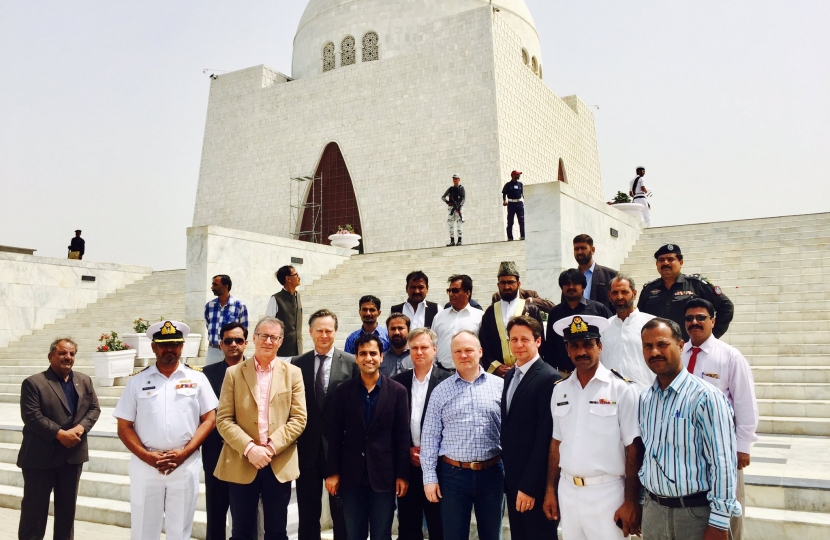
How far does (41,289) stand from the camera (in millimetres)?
12297

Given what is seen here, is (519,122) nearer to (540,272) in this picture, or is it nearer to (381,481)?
(540,272)

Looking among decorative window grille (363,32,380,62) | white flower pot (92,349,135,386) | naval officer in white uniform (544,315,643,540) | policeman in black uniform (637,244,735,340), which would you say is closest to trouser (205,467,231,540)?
naval officer in white uniform (544,315,643,540)

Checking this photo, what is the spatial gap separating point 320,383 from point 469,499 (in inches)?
44.1

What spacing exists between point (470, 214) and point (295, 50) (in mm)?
9271

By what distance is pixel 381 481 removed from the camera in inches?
134

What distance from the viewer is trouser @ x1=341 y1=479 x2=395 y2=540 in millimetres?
3451

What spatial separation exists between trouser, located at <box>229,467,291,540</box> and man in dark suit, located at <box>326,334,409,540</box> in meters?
0.30

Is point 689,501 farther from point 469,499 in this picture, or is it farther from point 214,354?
point 214,354

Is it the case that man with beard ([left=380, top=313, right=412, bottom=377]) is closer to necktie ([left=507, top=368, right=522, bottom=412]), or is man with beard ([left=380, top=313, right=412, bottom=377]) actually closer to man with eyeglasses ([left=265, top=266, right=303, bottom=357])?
necktie ([left=507, top=368, right=522, bottom=412])

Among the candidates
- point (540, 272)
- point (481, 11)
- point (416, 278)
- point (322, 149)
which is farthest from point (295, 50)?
point (416, 278)

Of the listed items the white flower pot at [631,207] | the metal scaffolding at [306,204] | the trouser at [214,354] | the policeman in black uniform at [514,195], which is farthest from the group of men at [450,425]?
the metal scaffolding at [306,204]

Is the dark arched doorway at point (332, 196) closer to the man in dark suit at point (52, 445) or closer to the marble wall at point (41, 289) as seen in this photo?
the marble wall at point (41, 289)

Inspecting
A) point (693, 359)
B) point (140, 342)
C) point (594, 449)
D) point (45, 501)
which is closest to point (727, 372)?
point (693, 359)

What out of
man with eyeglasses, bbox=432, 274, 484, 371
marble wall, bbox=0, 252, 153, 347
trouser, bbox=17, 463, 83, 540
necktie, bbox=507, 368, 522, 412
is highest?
marble wall, bbox=0, 252, 153, 347
